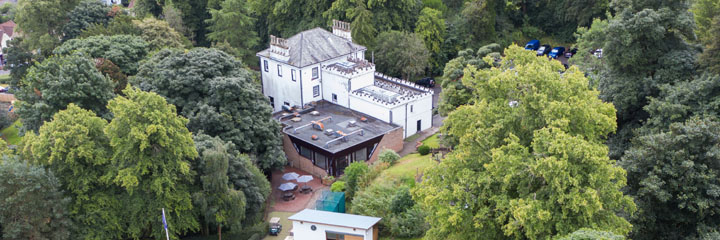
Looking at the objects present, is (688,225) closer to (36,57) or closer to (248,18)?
(248,18)

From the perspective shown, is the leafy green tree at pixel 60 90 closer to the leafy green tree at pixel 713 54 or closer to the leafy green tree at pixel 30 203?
the leafy green tree at pixel 30 203

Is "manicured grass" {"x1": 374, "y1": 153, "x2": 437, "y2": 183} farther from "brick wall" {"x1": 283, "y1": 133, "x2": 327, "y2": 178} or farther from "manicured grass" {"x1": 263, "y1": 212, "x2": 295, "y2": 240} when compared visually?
"manicured grass" {"x1": 263, "y1": 212, "x2": 295, "y2": 240}

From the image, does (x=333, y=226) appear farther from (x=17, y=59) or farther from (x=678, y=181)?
(x=17, y=59)

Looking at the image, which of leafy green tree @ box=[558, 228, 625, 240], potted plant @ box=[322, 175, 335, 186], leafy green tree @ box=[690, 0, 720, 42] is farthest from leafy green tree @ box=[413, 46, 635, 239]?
leafy green tree @ box=[690, 0, 720, 42]

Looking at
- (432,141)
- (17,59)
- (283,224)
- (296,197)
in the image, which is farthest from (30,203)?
(17,59)

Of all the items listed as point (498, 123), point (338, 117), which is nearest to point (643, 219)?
point (498, 123)

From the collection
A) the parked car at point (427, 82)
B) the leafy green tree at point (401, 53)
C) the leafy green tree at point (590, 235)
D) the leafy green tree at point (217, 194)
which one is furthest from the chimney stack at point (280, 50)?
the leafy green tree at point (590, 235)
